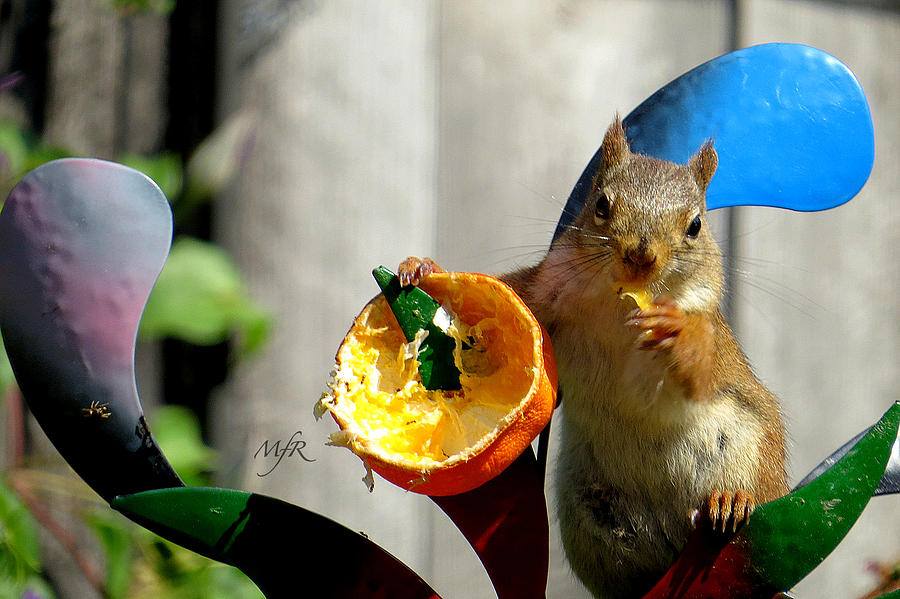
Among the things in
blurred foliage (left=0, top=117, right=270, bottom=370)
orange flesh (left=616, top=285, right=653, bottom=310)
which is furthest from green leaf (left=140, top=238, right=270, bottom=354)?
orange flesh (left=616, top=285, right=653, bottom=310)

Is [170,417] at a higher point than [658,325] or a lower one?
lower

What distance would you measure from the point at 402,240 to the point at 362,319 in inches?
21.8

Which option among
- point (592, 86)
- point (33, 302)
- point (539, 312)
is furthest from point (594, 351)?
point (592, 86)

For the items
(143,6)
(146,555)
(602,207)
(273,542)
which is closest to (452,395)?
(273,542)

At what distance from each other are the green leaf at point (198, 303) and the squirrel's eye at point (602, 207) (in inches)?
14.4

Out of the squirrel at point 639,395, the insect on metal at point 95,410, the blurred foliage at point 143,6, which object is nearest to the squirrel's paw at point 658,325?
the squirrel at point 639,395

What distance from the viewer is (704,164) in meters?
0.69

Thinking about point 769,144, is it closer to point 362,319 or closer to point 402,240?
point 362,319

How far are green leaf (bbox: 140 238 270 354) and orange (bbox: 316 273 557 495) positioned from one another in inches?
13.6

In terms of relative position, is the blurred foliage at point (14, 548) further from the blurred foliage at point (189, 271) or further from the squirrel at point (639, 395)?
the squirrel at point (639, 395)

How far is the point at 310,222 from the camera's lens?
1058 millimetres

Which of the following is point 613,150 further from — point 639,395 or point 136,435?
point 136,435

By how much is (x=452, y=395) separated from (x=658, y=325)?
153mm

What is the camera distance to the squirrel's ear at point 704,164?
69 cm
